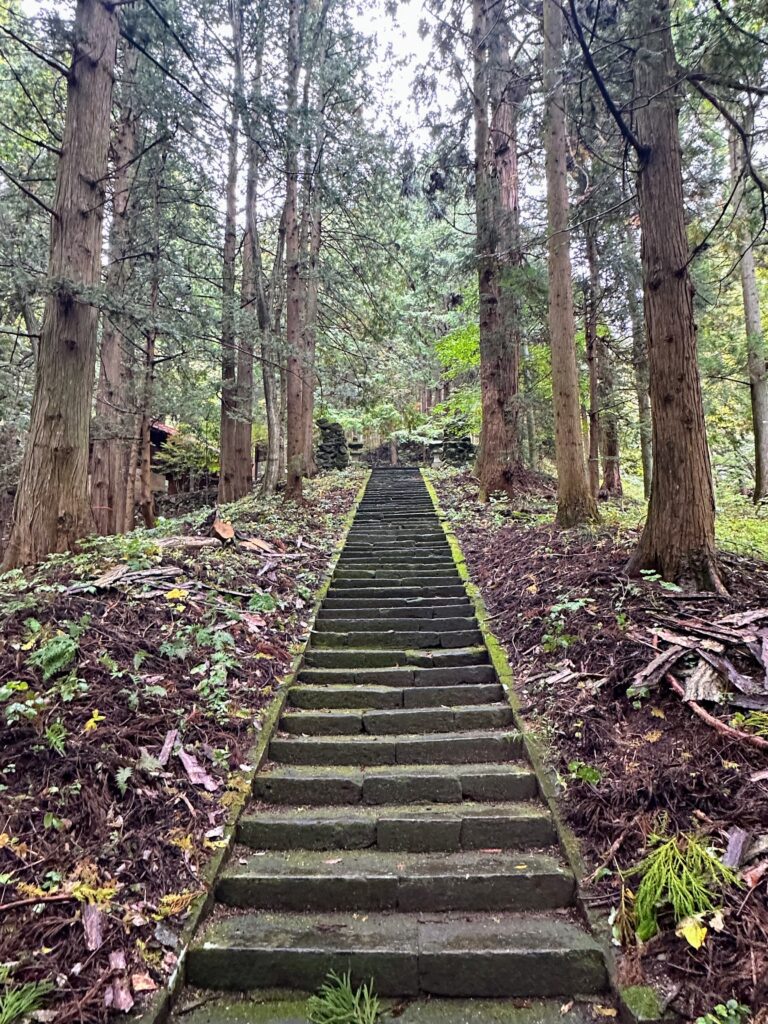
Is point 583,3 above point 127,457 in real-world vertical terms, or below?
above

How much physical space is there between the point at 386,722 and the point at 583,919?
2.04 meters

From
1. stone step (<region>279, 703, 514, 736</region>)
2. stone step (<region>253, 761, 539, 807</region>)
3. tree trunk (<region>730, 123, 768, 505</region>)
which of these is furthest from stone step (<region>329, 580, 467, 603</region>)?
tree trunk (<region>730, 123, 768, 505</region>)

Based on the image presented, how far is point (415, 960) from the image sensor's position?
9.09ft

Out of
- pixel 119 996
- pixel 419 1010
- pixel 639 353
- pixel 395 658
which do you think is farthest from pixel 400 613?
pixel 639 353

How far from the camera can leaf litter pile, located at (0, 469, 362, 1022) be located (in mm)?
2576

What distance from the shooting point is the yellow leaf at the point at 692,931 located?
8.13 feet

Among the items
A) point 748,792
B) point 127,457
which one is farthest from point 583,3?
point 127,457

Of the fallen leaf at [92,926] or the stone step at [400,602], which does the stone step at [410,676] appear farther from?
the fallen leaf at [92,926]

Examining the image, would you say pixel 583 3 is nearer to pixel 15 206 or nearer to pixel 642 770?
pixel 642 770

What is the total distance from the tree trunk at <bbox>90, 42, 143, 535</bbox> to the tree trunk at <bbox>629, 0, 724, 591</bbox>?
331 inches

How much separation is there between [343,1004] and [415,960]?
1.29 feet

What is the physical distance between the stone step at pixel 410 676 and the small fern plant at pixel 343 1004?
8.82ft

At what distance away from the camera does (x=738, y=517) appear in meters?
11.0

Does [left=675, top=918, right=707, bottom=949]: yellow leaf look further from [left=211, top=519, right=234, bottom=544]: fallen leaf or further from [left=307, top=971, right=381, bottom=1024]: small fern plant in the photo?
[left=211, top=519, right=234, bottom=544]: fallen leaf
